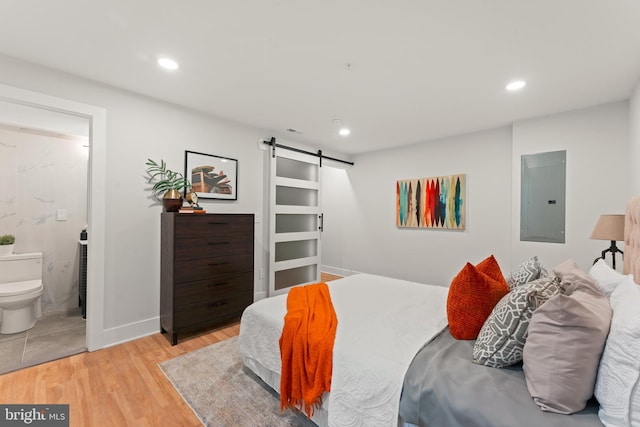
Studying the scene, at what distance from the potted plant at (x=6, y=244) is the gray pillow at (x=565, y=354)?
4.57 meters

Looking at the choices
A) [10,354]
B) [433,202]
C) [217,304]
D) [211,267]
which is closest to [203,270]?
[211,267]

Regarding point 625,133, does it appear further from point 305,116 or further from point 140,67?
point 140,67

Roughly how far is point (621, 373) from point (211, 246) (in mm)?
2845

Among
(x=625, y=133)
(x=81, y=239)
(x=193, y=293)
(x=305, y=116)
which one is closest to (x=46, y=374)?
(x=193, y=293)

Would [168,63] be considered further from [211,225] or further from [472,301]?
[472,301]

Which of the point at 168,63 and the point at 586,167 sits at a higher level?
the point at 168,63

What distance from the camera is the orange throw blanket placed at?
144cm

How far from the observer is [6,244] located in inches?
116

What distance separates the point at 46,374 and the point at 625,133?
5.56 m

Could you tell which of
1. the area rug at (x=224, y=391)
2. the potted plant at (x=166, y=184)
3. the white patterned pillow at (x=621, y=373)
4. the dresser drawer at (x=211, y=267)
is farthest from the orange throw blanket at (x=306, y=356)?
the potted plant at (x=166, y=184)

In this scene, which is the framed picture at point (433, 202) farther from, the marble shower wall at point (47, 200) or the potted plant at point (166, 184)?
the marble shower wall at point (47, 200)

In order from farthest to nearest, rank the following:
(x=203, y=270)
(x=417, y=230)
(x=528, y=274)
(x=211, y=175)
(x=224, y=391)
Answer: (x=417, y=230) < (x=211, y=175) < (x=203, y=270) < (x=224, y=391) < (x=528, y=274)

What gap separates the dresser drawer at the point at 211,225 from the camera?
261 centimetres

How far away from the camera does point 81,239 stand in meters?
3.39
